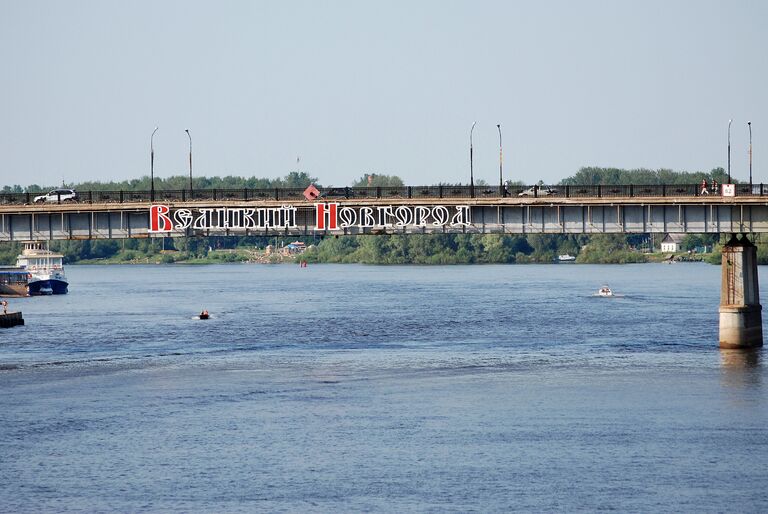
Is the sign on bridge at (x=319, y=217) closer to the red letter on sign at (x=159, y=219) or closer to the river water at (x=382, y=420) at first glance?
the red letter on sign at (x=159, y=219)

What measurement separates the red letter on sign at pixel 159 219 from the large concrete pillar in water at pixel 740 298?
4025 centimetres

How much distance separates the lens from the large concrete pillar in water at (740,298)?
92.8m

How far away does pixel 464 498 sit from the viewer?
53031mm

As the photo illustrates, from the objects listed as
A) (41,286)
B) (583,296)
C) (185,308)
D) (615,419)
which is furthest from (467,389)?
(41,286)

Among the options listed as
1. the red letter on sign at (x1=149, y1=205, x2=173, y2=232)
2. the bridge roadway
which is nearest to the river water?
the bridge roadway

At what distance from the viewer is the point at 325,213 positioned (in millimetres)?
93125

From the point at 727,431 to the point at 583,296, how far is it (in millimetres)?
116345

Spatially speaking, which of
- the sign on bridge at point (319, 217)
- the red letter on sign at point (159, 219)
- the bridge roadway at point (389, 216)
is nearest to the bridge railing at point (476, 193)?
the bridge roadway at point (389, 216)

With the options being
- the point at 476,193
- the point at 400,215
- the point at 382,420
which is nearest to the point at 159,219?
the point at 400,215

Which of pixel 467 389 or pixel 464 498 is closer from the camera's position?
pixel 464 498

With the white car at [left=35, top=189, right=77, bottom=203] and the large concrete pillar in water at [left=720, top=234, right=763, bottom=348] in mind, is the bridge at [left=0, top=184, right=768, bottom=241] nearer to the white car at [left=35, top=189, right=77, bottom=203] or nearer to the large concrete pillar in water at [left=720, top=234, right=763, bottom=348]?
the large concrete pillar in water at [left=720, top=234, right=763, bottom=348]

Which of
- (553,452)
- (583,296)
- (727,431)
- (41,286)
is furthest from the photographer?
(41,286)

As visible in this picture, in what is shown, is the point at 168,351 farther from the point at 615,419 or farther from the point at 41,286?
the point at 41,286

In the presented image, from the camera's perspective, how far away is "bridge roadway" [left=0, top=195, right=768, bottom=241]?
306ft
